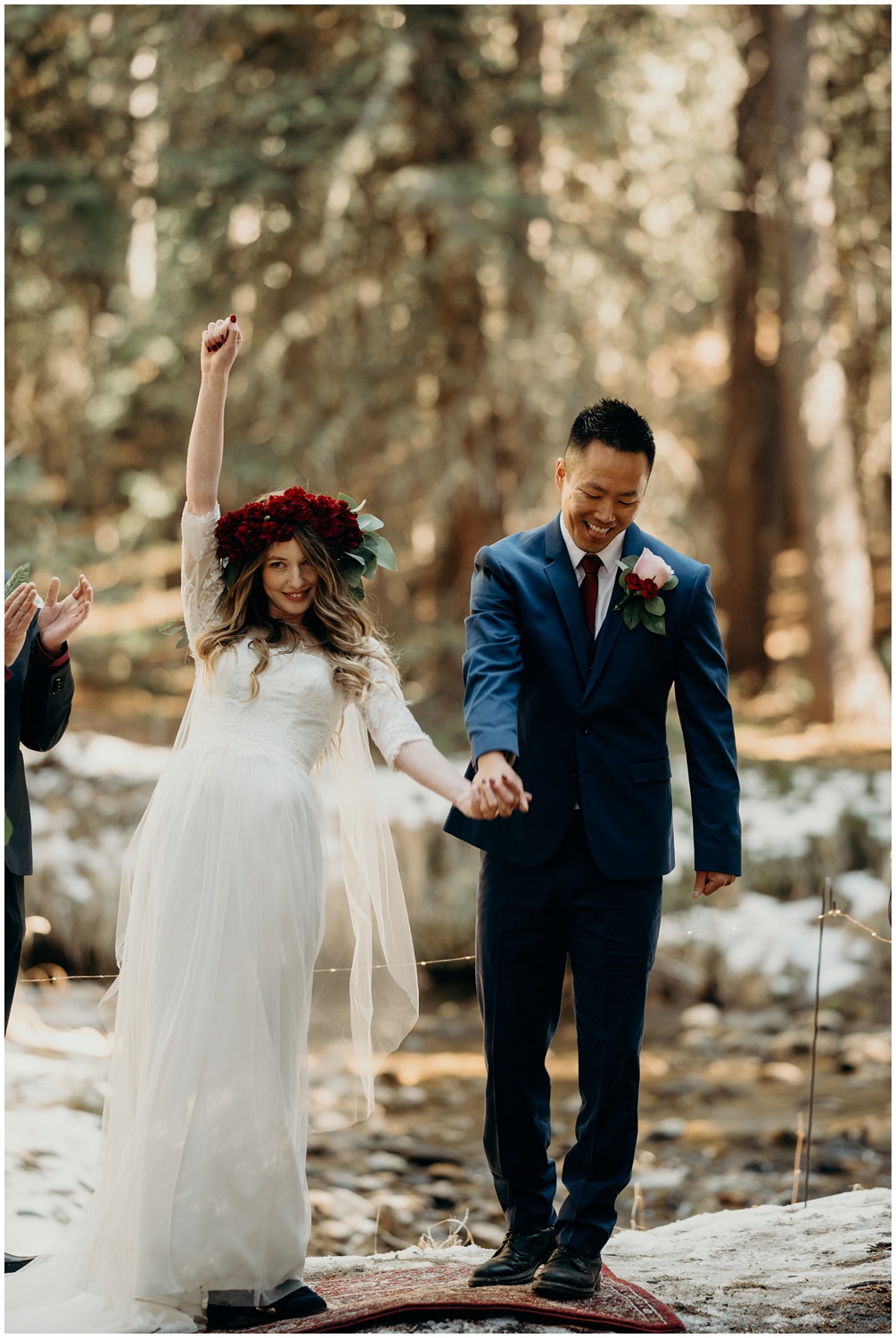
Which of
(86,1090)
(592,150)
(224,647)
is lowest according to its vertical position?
(86,1090)

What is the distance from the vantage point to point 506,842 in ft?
11.0

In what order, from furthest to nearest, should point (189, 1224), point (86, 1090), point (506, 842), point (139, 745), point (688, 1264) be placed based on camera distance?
point (139, 745)
point (86, 1090)
point (688, 1264)
point (506, 842)
point (189, 1224)

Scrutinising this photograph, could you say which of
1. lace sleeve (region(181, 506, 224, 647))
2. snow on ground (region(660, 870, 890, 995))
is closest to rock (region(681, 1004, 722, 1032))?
snow on ground (region(660, 870, 890, 995))

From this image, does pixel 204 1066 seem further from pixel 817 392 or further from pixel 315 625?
pixel 817 392

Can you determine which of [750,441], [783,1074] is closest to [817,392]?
[750,441]

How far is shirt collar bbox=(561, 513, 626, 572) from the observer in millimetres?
3475

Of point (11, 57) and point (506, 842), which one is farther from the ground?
point (11, 57)

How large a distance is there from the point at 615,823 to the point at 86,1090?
4199 millimetres

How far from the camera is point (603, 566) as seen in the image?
11.4 feet

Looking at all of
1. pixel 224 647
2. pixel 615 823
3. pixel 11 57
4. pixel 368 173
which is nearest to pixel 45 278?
pixel 11 57

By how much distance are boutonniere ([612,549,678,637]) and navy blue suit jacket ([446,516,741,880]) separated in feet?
0.12

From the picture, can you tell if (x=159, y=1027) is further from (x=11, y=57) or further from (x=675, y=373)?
(x=675, y=373)

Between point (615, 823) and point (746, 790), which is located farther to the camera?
point (746, 790)

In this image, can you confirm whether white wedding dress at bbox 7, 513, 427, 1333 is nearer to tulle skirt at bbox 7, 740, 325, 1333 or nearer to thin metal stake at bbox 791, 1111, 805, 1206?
tulle skirt at bbox 7, 740, 325, 1333
